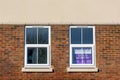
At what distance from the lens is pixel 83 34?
1473 cm

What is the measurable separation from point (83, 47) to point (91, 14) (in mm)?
1282

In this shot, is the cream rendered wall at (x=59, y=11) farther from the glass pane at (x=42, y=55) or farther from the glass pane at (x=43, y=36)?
the glass pane at (x=42, y=55)

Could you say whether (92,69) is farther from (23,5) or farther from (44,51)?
(23,5)

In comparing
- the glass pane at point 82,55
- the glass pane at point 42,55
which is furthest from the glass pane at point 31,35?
the glass pane at point 82,55

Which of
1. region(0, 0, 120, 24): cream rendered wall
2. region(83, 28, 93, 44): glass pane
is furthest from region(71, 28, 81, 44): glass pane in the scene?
region(0, 0, 120, 24): cream rendered wall

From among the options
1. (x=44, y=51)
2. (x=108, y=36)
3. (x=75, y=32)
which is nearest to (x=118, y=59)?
Result: (x=108, y=36)

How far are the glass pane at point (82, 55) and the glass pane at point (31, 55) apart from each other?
1.44 metres

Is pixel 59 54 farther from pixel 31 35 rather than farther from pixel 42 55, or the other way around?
pixel 31 35

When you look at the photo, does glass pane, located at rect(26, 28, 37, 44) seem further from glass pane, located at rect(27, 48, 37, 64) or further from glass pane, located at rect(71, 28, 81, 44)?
glass pane, located at rect(71, 28, 81, 44)

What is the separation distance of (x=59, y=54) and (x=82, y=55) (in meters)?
0.89

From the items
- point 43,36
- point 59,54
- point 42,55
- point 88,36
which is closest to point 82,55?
point 88,36

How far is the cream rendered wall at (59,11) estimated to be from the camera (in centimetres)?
1468

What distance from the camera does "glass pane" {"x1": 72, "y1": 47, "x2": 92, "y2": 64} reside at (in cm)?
1470

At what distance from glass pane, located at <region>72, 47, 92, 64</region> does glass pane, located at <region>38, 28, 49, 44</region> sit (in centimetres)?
113
